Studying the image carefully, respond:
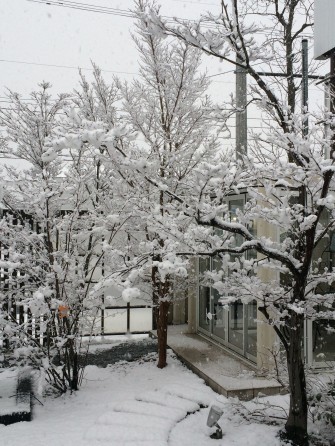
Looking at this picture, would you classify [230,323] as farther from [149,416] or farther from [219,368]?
[149,416]

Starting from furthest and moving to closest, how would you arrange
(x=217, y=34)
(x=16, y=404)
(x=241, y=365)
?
(x=241, y=365) < (x=16, y=404) < (x=217, y=34)

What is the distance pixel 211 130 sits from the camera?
7695mm

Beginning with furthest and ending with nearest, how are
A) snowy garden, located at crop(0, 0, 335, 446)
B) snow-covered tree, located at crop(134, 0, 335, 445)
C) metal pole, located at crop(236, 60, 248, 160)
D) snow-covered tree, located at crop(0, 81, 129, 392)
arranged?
metal pole, located at crop(236, 60, 248, 160) → snow-covered tree, located at crop(0, 81, 129, 392) → snowy garden, located at crop(0, 0, 335, 446) → snow-covered tree, located at crop(134, 0, 335, 445)

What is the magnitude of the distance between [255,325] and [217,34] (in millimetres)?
4798

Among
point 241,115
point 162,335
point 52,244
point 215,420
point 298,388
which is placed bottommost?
point 215,420

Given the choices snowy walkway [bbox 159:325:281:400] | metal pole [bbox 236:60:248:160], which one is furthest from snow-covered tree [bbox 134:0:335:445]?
metal pole [bbox 236:60:248:160]

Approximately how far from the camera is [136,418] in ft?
16.8

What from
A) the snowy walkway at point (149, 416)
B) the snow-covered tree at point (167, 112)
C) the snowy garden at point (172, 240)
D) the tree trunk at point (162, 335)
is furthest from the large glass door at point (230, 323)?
the snow-covered tree at point (167, 112)

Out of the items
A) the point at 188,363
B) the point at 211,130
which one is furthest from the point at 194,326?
the point at 211,130

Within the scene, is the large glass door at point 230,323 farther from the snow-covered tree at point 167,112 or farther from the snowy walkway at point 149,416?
the snow-covered tree at point 167,112

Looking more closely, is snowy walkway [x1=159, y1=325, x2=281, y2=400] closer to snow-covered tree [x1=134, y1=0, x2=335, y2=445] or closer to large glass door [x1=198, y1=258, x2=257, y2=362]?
large glass door [x1=198, y1=258, x2=257, y2=362]

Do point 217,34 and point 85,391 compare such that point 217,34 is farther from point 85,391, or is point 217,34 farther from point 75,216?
point 85,391

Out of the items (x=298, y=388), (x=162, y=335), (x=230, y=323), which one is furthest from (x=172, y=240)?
(x=230, y=323)

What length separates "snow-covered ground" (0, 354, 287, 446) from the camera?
15.2 feet
